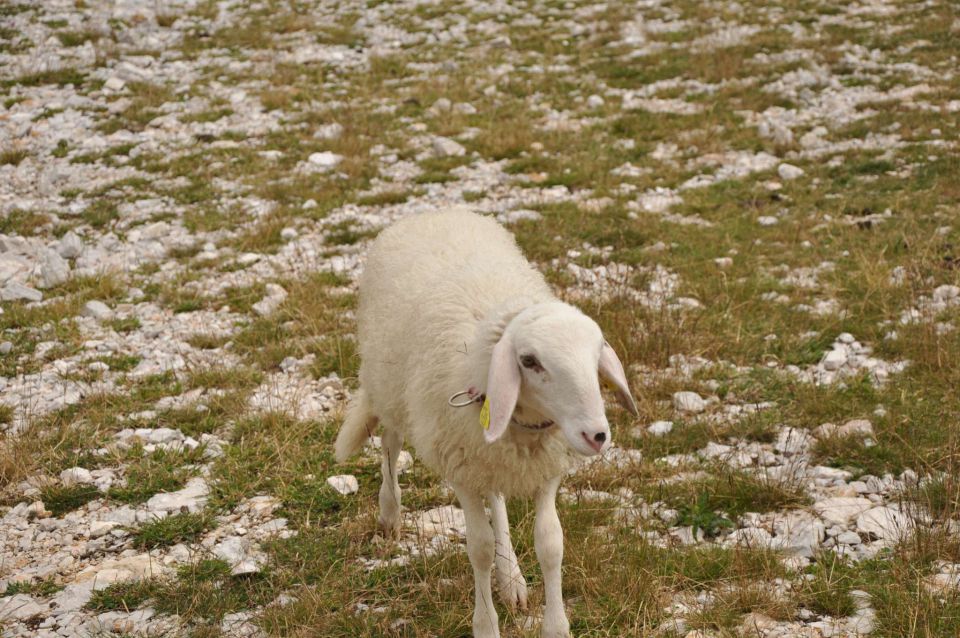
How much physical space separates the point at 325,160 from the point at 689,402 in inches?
252

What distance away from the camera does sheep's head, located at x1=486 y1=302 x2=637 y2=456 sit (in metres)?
2.88

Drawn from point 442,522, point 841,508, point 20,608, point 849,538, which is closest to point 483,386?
point 442,522

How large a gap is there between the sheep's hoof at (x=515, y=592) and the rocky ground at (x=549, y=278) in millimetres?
109

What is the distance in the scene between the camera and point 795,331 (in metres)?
6.17

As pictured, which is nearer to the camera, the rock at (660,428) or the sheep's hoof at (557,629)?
the sheep's hoof at (557,629)

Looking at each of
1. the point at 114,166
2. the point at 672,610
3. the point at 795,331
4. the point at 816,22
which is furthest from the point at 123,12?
the point at 672,610

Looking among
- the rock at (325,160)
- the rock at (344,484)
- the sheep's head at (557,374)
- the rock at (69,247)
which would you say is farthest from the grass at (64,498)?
the rock at (325,160)

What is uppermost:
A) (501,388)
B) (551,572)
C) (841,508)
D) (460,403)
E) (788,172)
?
(501,388)

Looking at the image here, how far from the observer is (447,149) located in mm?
10344

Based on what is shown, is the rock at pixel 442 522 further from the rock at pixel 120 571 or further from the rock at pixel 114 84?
the rock at pixel 114 84

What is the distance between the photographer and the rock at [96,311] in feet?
22.9

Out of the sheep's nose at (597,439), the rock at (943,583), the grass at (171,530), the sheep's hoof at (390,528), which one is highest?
the sheep's nose at (597,439)

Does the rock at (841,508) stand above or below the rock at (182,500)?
above

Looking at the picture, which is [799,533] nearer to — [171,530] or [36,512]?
[171,530]
